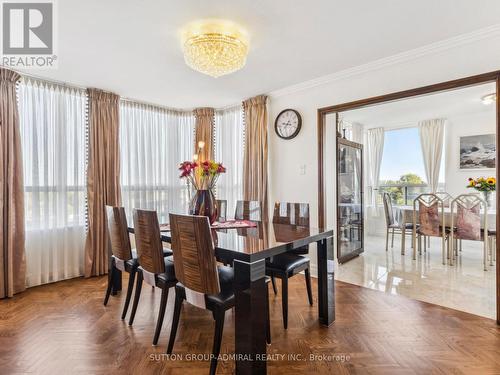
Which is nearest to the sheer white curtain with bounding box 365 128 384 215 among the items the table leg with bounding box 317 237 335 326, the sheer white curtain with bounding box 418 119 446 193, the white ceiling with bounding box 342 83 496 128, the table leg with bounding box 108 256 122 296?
the white ceiling with bounding box 342 83 496 128

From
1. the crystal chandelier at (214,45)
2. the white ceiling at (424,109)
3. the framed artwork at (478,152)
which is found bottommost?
the framed artwork at (478,152)

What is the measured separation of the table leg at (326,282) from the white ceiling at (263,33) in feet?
5.74

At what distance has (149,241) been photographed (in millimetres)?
2146

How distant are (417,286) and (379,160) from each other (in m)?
3.71

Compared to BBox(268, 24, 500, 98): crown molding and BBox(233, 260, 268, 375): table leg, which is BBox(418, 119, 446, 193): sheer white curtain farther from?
BBox(233, 260, 268, 375): table leg

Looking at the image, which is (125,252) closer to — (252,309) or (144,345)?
(144,345)

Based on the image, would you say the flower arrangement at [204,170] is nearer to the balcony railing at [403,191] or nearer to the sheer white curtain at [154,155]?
the sheer white curtain at [154,155]

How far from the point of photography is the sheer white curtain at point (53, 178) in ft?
10.5

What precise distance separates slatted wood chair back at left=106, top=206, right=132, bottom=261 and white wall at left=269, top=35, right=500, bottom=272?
2085 millimetres

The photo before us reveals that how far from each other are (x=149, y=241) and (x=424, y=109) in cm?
502

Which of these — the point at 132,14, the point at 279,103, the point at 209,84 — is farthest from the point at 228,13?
the point at 279,103

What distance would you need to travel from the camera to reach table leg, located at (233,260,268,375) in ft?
5.21

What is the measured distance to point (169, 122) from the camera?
464cm

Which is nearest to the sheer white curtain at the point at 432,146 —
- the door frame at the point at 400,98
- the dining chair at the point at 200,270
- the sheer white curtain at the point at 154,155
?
the door frame at the point at 400,98
